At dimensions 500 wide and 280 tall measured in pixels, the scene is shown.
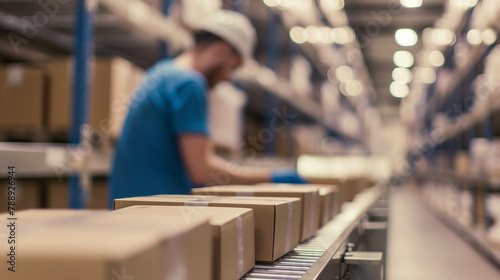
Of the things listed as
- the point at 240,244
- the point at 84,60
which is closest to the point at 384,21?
the point at 84,60

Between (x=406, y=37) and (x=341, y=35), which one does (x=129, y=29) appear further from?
(x=406, y=37)

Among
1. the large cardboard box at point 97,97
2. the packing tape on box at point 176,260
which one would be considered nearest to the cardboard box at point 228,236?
the packing tape on box at point 176,260

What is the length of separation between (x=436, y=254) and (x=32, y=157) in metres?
3.26

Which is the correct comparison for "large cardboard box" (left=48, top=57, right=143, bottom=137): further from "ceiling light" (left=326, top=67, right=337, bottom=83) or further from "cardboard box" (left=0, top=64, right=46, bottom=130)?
"ceiling light" (left=326, top=67, right=337, bottom=83)

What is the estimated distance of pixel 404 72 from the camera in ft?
50.5

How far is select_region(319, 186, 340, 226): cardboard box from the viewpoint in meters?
1.63

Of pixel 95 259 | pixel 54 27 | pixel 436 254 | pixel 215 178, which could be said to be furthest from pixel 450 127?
pixel 95 259

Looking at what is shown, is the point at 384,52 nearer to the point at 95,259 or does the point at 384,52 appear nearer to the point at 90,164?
the point at 90,164

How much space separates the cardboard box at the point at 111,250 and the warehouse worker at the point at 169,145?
38.5 inches

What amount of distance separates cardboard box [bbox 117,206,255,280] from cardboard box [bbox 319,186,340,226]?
24.3 inches

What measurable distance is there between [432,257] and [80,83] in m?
2.91

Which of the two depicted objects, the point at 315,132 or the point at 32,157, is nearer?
the point at 32,157

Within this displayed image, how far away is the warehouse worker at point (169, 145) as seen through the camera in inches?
68.2

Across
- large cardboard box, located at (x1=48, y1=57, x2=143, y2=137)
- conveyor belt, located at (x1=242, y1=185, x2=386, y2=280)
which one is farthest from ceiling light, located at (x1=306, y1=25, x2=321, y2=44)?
conveyor belt, located at (x1=242, y1=185, x2=386, y2=280)
